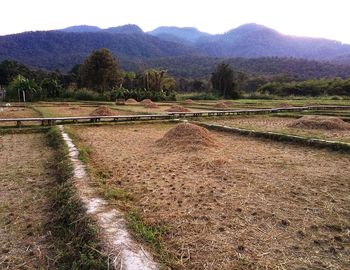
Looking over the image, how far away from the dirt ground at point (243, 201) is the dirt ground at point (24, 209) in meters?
1.27

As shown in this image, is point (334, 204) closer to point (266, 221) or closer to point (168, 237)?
point (266, 221)

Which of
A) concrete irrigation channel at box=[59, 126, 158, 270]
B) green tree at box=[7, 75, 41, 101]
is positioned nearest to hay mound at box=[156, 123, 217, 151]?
concrete irrigation channel at box=[59, 126, 158, 270]

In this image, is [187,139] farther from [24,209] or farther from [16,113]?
[16,113]

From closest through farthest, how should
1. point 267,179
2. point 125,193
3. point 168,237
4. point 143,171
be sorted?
point 168,237 < point 125,193 < point 267,179 < point 143,171

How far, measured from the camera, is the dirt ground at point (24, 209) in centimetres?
369

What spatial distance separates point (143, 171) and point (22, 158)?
359cm

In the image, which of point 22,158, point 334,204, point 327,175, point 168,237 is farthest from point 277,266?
point 22,158

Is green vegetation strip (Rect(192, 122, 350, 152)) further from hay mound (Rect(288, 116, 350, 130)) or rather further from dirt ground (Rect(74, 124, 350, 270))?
hay mound (Rect(288, 116, 350, 130))

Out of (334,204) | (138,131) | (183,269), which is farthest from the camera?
(138,131)

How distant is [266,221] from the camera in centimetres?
447

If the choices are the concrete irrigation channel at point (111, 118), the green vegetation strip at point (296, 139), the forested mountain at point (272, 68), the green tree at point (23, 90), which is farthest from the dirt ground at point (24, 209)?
the forested mountain at point (272, 68)

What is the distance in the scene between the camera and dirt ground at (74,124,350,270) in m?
3.61


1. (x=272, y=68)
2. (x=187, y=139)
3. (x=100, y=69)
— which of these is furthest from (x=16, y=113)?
(x=272, y=68)

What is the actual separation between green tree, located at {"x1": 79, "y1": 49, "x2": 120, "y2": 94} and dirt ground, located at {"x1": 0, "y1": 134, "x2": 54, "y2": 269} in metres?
36.9
